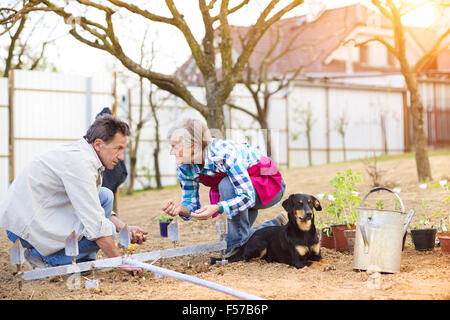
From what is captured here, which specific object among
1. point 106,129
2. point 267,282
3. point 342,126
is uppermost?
point 342,126

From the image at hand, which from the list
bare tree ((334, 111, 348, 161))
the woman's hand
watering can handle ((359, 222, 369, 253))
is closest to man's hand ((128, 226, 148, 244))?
the woman's hand

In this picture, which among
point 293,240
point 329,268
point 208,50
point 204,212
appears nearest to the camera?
point 329,268

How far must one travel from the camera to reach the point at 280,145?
1791 centimetres

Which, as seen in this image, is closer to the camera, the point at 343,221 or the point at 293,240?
the point at 293,240

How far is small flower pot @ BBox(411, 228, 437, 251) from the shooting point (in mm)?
4781

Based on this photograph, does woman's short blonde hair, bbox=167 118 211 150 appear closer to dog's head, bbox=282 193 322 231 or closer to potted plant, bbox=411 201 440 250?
dog's head, bbox=282 193 322 231

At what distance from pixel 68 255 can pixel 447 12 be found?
319 inches

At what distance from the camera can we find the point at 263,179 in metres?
4.84

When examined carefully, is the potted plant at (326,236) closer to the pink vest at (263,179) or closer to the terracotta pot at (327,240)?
the terracotta pot at (327,240)

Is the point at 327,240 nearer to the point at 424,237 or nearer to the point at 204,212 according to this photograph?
the point at 424,237

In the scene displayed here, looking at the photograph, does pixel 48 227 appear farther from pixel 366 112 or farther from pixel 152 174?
pixel 366 112

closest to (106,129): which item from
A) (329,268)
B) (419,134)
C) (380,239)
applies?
(329,268)

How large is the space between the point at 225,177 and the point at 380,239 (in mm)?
1426

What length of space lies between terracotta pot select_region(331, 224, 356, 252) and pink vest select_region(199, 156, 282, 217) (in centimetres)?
71
